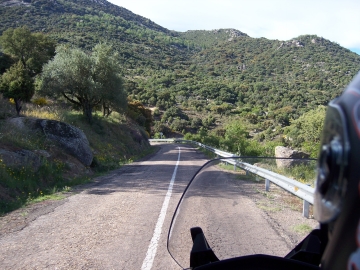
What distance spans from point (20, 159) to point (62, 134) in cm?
440

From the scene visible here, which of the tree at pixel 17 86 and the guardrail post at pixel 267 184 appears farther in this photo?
the tree at pixel 17 86

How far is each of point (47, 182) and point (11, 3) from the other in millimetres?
101536

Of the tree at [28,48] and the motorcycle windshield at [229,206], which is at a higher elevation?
the tree at [28,48]

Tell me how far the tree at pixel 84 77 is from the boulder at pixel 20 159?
38.0ft

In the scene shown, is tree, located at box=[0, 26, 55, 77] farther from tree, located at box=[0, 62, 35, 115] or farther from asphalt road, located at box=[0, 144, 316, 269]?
asphalt road, located at box=[0, 144, 316, 269]

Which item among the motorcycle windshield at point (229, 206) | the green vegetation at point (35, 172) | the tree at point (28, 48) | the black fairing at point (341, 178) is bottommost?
the green vegetation at point (35, 172)

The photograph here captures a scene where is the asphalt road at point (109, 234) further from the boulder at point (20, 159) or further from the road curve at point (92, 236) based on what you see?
the boulder at point (20, 159)

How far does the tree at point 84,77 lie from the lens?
68.2 feet

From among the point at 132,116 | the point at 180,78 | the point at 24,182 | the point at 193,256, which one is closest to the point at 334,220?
the point at 193,256

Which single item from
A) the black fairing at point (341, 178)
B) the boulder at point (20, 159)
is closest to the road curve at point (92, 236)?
the boulder at point (20, 159)

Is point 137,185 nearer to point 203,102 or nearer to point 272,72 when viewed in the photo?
point 203,102

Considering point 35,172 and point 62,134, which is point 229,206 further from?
point 62,134

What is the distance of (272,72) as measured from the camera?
97.4 metres

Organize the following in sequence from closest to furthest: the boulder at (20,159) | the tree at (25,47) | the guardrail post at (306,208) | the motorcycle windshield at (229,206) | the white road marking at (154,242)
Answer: the guardrail post at (306,208) → the motorcycle windshield at (229,206) → the white road marking at (154,242) → the boulder at (20,159) → the tree at (25,47)
